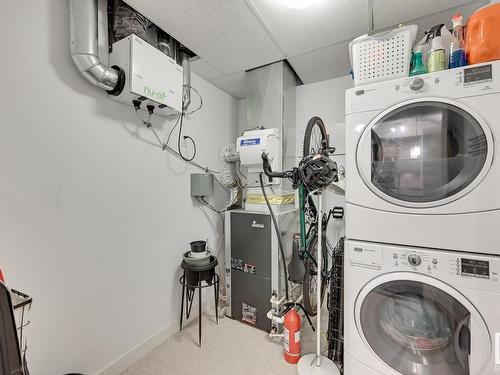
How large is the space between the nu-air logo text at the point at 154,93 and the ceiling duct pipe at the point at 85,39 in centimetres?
23

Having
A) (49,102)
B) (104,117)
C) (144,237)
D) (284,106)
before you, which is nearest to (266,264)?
(144,237)

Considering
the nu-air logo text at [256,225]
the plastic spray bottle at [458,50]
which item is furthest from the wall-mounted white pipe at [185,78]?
the plastic spray bottle at [458,50]

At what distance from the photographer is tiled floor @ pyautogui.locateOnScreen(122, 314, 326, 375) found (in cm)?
148

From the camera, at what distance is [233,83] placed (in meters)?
2.44

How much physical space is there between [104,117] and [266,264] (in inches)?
63.0

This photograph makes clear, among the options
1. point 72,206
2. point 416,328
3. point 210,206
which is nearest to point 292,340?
point 416,328

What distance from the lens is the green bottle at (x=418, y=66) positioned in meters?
1.16

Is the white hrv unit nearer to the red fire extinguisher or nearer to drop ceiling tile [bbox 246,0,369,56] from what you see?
drop ceiling tile [bbox 246,0,369,56]

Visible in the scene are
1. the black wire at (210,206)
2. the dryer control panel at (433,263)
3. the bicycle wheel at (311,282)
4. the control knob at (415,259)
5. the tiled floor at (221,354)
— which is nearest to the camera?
the dryer control panel at (433,263)

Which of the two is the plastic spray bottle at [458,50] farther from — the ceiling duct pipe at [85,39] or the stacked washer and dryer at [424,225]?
the ceiling duct pipe at [85,39]

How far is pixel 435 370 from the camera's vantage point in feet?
3.50

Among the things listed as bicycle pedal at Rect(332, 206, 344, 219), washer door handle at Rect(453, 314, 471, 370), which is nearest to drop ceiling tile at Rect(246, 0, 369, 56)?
bicycle pedal at Rect(332, 206, 344, 219)

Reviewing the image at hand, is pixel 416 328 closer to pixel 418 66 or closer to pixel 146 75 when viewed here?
pixel 418 66

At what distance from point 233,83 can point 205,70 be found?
38 centimetres
